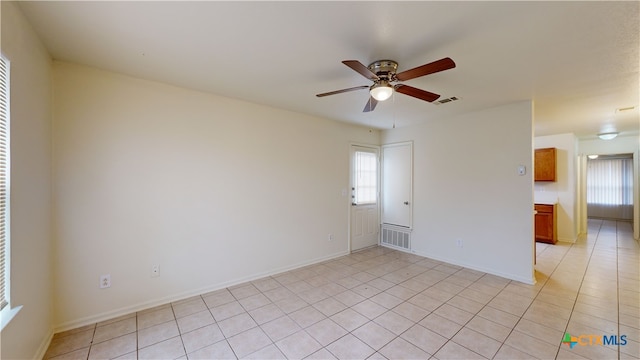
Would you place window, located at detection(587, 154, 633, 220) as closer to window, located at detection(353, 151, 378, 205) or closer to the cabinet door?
the cabinet door

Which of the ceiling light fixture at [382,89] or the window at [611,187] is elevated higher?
the ceiling light fixture at [382,89]

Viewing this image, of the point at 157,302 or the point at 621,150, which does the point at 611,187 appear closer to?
the point at 621,150

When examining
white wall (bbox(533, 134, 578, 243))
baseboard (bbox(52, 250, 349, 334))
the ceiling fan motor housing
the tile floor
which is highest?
the ceiling fan motor housing

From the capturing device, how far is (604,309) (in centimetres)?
264

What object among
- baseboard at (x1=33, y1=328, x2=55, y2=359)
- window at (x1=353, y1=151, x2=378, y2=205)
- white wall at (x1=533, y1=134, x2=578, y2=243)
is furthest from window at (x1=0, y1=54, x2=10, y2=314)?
white wall at (x1=533, y1=134, x2=578, y2=243)

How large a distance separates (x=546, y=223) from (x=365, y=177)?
401 cm

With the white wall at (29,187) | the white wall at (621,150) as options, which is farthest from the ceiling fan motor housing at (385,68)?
the white wall at (621,150)

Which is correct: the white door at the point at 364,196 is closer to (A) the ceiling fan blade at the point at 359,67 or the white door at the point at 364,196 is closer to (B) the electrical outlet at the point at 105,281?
(A) the ceiling fan blade at the point at 359,67

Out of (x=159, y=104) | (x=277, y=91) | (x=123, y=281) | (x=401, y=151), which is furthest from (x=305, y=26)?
(x=401, y=151)

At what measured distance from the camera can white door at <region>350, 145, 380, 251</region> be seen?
4762 mm

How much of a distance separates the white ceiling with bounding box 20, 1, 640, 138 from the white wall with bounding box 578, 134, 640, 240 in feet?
14.1

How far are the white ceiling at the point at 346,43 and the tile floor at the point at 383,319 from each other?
2406mm

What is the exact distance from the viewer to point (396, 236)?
4.93 meters

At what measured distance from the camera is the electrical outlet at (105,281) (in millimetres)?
2442
